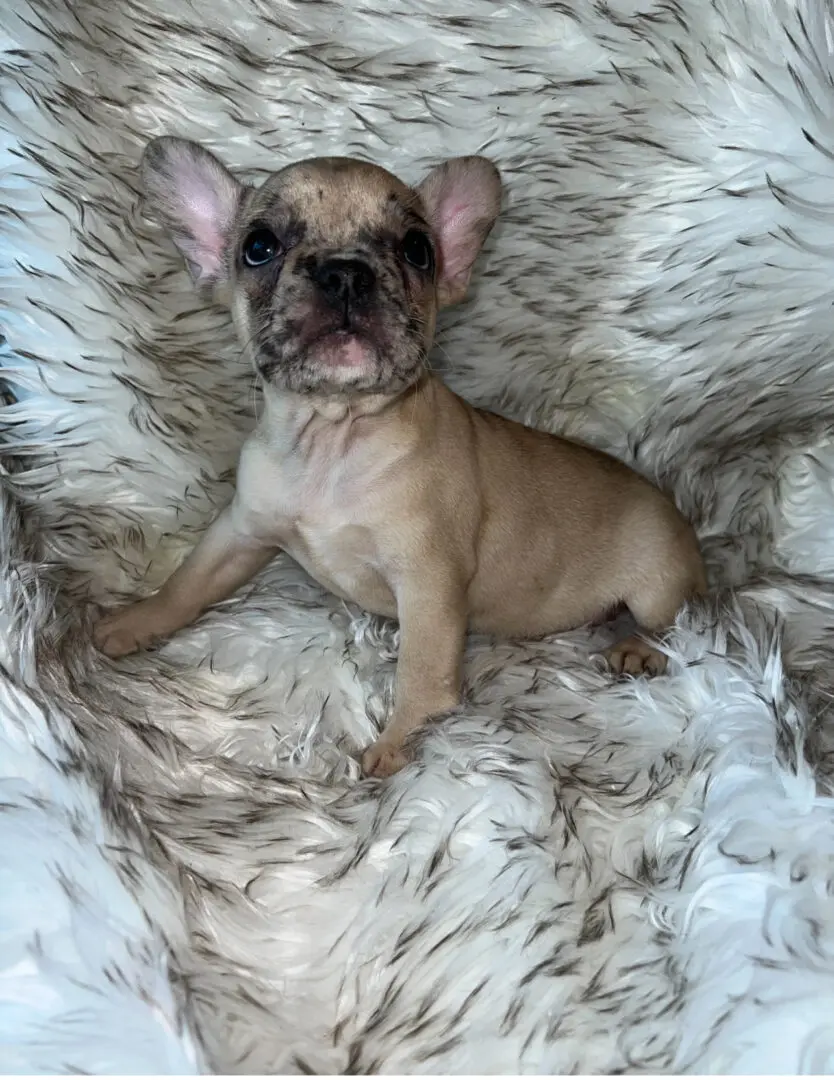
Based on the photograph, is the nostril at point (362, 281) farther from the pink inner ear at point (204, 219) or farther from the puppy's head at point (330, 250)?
the pink inner ear at point (204, 219)

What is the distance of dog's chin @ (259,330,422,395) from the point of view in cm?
135

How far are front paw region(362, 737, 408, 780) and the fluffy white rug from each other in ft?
0.14

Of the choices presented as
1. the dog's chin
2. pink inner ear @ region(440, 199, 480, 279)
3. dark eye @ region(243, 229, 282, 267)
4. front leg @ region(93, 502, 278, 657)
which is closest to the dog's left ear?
pink inner ear @ region(440, 199, 480, 279)

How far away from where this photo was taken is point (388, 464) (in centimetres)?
154

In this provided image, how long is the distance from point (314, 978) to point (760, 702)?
0.65 m

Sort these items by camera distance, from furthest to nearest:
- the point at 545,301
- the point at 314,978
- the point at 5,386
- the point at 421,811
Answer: the point at 545,301 < the point at 5,386 < the point at 421,811 < the point at 314,978

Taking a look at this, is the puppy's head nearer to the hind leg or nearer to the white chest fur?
the white chest fur

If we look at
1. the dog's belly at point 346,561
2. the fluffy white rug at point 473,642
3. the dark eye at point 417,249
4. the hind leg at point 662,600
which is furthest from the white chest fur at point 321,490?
the hind leg at point 662,600

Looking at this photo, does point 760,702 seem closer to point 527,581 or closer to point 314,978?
point 527,581

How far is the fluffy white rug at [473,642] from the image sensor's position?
1006 mm

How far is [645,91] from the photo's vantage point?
169 cm

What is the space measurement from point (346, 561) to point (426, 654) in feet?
0.66

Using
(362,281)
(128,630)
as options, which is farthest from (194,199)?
(128,630)

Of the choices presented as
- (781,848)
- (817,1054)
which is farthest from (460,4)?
(817,1054)
